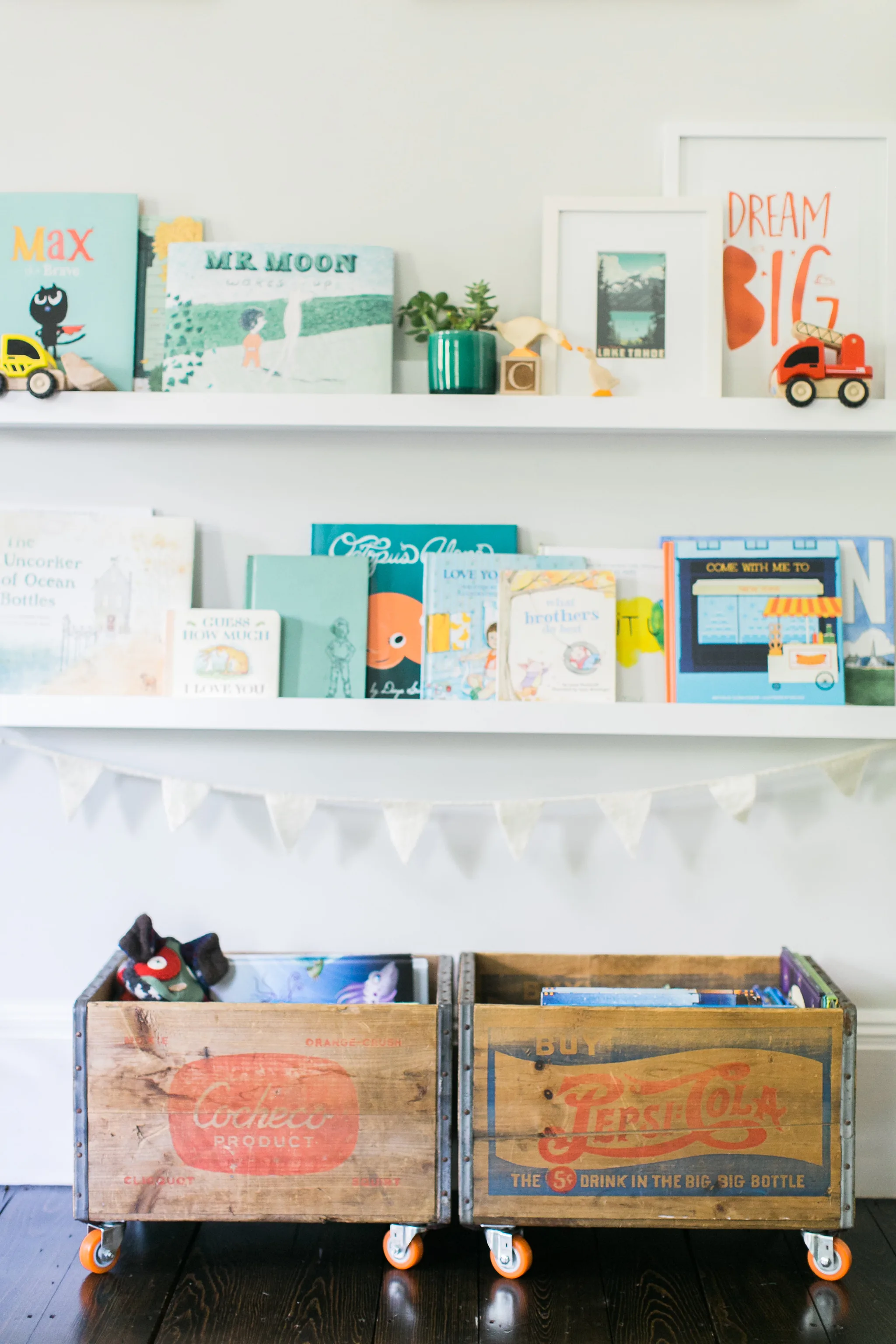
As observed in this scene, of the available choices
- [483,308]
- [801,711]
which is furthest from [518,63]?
[801,711]

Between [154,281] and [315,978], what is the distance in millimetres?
1138

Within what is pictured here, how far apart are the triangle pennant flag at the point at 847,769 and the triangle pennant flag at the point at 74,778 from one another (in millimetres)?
1143

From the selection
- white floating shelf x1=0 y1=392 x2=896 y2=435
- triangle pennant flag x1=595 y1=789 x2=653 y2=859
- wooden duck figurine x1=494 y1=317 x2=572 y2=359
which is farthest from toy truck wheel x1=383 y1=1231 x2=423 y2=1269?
wooden duck figurine x1=494 y1=317 x2=572 y2=359

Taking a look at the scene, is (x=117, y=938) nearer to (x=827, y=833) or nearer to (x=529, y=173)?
(x=827, y=833)

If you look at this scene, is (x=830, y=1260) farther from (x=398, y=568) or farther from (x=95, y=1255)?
(x=398, y=568)

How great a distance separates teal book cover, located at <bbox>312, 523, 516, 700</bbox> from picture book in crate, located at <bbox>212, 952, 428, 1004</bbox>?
0.43 meters

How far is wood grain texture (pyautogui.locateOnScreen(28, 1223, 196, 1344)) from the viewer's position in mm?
1282

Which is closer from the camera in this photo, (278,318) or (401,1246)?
(401,1246)

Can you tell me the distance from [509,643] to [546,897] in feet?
1.44

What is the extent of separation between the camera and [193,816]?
64.1 inches

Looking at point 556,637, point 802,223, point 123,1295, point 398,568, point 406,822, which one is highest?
point 802,223

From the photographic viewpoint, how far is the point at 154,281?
1.55 metres

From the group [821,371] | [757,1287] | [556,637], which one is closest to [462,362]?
[556,637]

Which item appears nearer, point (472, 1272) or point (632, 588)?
point (472, 1272)
